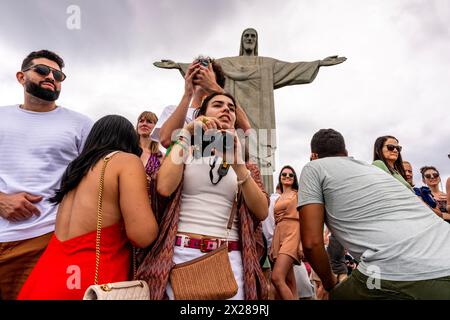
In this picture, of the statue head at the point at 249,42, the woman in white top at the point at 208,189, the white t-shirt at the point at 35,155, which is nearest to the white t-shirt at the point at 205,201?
the woman in white top at the point at 208,189

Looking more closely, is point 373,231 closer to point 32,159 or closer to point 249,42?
point 32,159

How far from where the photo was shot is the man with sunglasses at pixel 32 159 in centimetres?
187

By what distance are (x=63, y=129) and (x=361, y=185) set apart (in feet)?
5.73

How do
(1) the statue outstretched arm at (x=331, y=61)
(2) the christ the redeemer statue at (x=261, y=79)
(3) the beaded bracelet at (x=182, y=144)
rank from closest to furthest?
(3) the beaded bracelet at (x=182, y=144) < (1) the statue outstretched arm at (x=331, y=61) < (2) the christ the redeemer statue at (x=261, y=79)

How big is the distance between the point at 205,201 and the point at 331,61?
255 inches

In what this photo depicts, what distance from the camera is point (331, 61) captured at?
23.7ft

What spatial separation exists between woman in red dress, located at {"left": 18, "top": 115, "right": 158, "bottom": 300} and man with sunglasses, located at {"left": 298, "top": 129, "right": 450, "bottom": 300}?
0.86 m

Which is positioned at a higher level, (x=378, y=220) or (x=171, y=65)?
(x=171, y=65)

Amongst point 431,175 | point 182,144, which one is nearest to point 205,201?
point 182,144

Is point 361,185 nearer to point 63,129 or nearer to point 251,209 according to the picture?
point 251,209

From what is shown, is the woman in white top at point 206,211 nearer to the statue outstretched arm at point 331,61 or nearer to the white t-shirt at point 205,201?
the white t-shirt at point 205,201

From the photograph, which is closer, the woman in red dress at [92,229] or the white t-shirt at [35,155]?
the woman in red dress at [92,229]

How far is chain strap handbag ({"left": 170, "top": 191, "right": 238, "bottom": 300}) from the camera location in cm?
134
